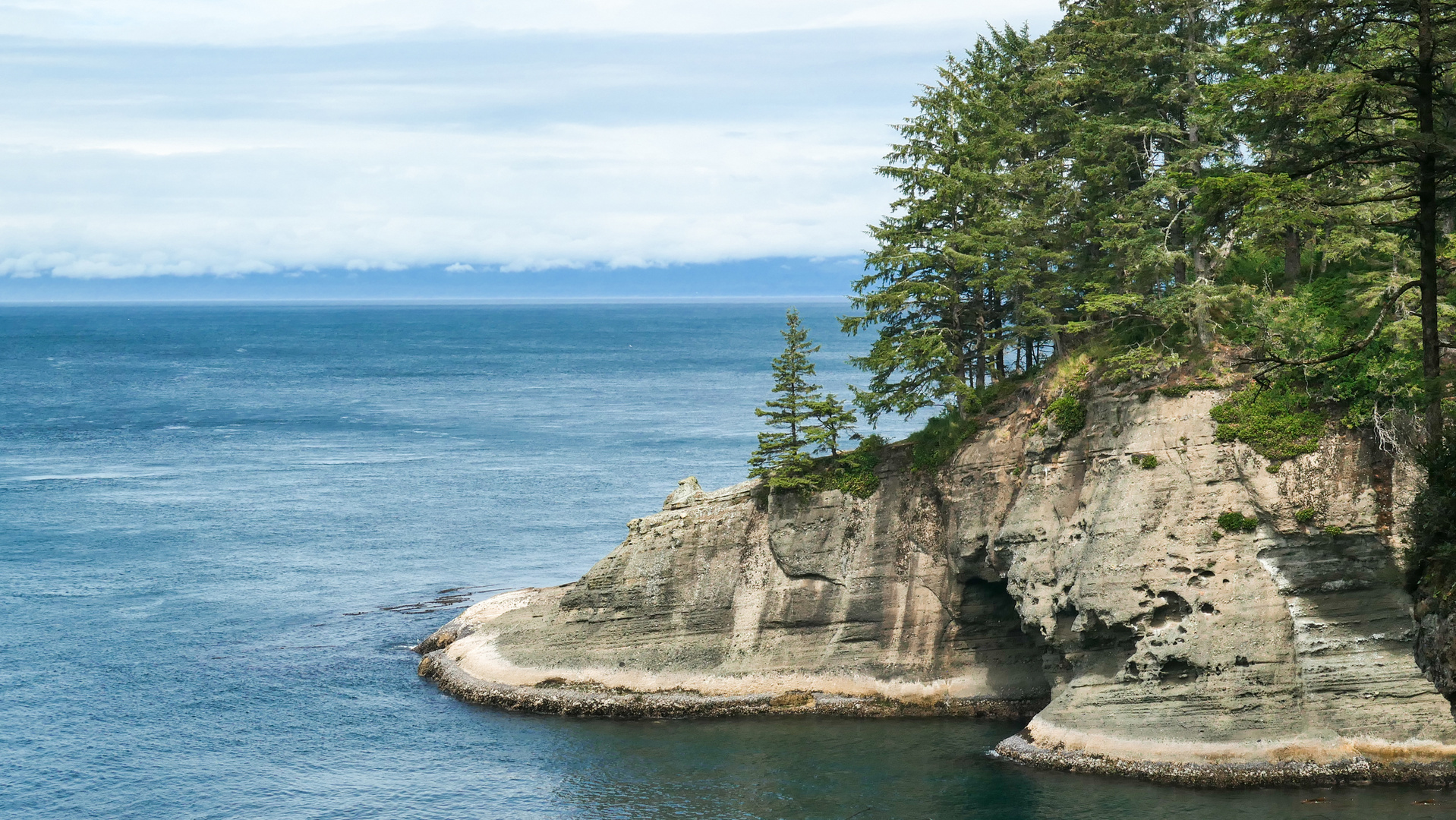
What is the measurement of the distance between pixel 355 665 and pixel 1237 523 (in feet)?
141

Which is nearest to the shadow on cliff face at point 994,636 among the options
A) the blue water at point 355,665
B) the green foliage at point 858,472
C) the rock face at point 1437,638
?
the blue water at point 355,665

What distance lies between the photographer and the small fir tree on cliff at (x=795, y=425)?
60469 mm

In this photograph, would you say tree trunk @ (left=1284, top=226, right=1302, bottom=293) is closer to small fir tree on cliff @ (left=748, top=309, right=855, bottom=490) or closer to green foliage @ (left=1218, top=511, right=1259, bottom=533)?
green foliage @ (left=1218, top=511, right=1259, bottom=533)

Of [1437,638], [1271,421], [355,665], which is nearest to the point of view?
[1437,638]

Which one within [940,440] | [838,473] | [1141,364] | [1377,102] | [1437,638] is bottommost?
[1437,638]

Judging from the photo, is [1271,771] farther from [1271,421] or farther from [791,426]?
[791,426]

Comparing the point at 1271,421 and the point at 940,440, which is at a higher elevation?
the point at 1271,421

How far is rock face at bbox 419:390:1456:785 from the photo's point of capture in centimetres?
4531

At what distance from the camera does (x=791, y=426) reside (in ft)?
202

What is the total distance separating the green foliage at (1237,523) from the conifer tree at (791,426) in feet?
62.8

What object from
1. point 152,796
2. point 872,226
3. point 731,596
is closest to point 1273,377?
point 872,226

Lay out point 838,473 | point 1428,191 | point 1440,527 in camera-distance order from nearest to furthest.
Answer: point 1428,191, point 1440,527, point 838,473

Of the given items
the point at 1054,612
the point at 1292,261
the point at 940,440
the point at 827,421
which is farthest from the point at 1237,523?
the point at 827,421

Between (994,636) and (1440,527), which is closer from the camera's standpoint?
(1440,527)
